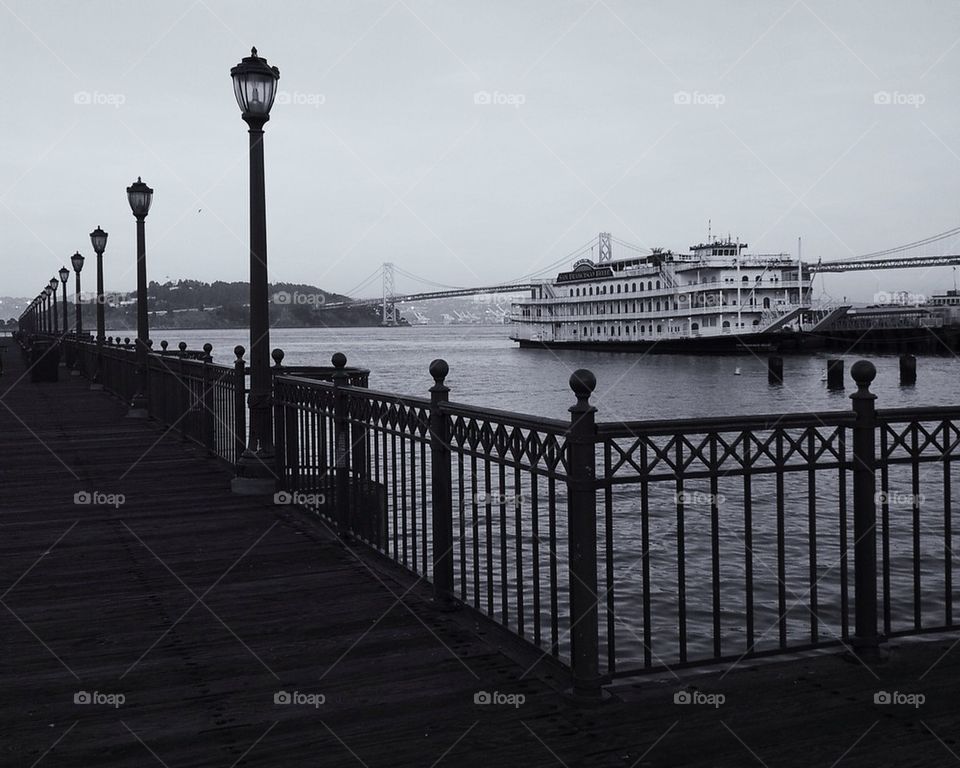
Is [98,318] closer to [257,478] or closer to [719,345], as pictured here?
[257,478]

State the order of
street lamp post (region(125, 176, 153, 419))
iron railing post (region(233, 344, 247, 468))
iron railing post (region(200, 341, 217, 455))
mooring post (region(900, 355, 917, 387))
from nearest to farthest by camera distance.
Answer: iron railing post (region(233, 344, 247, 468)) < iron railing post (region(200, 341, 217, 455)) < street lamp post (region(125, 176, 153, 419)) < mooring post (region(900, 355, 917, 387))

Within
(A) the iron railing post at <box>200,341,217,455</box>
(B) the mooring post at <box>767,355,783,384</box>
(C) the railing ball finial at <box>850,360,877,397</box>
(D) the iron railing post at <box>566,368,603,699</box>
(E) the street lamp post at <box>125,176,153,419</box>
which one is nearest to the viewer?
(D) the iron railing post at <box>566,368,603,699</box>

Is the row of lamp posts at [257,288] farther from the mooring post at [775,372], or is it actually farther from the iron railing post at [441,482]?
the mooring post at [775,372]

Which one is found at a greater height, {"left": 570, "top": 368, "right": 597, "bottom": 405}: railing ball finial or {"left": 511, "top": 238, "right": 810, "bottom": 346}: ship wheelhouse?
{"left": 511, "top": 238, "right": 810, "bottom": 346}: ship wheelhouse

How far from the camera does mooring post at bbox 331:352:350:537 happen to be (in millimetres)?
7441

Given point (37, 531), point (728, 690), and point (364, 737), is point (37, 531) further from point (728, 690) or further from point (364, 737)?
point (728, 690)

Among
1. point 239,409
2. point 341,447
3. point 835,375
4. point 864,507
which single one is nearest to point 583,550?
point 864,507

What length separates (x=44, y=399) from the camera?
901 inches

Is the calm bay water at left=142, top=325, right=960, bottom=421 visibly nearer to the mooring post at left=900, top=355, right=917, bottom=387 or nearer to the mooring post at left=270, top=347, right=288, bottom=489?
the mooring post at left=900, top=355, right=917, bottom=387

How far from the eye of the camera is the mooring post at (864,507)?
4.79 meters

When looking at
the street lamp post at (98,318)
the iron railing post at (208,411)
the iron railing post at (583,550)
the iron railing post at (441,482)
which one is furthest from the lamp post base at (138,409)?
the iron railing post at (583,550)

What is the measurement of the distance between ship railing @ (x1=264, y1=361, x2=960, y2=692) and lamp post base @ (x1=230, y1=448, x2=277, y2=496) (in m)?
0.36

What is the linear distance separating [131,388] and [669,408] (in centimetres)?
3448

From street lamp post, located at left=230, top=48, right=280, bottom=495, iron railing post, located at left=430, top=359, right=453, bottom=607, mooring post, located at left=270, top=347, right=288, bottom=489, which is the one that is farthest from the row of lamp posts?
iron railing post, located at left=430, top=359, right=453, bottom=607
